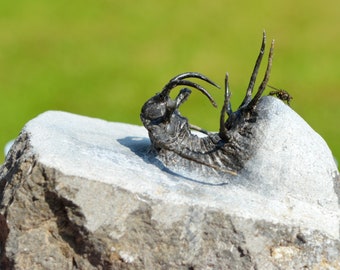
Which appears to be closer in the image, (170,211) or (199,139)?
(170,211)

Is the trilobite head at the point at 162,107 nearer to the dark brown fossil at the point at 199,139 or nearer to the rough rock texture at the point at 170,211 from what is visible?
the dark brown fossil at the point at 199,139

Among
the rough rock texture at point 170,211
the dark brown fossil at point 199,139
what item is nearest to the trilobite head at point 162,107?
the dark brown fossil at point 199,139

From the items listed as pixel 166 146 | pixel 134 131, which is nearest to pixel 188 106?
pixel 134 131

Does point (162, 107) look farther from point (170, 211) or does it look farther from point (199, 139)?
point (170, 211)

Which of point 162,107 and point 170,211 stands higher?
point 162,107

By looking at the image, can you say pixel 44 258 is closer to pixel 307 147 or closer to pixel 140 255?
pixel 140 255

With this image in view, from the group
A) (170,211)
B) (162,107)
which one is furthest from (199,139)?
(170,211)

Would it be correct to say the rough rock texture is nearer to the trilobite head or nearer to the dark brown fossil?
the dark brown fossil
